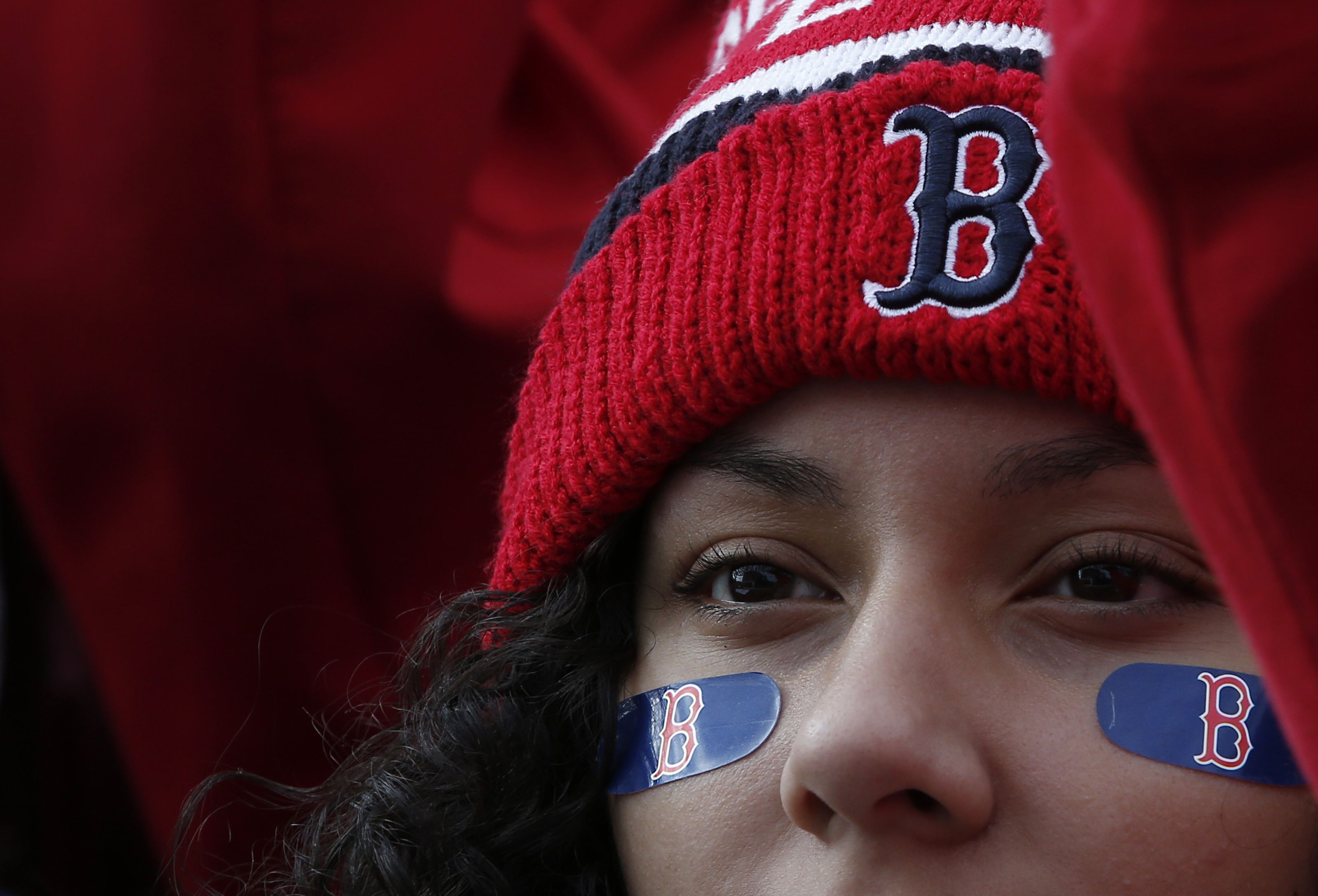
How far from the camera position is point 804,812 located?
3.14 feet

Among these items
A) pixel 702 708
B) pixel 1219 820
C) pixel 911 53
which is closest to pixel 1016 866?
pixel 1219 820

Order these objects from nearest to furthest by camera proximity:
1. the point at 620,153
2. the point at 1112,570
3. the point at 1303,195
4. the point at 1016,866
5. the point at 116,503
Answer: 1. the point at 1303,195
2. the point at 1016,866
3. the point at 1112,570
4. the point at 116,503
5. the point at 620,153

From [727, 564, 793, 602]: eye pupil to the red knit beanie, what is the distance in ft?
0.39

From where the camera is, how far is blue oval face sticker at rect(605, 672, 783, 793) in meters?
1.07

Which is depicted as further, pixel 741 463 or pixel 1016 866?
pixel 741 463

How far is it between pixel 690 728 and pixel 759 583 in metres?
0.14

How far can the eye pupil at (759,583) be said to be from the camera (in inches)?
45.0

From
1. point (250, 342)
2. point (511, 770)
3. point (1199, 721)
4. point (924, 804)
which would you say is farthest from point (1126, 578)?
point (250, 342)

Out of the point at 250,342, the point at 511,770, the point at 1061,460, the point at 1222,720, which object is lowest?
the point at 511,770

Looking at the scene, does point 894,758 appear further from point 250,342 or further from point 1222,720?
point 250,342

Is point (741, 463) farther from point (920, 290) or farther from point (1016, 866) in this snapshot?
point (1016, 866)

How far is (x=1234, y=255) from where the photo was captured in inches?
24.3

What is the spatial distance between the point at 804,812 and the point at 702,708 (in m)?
0.18

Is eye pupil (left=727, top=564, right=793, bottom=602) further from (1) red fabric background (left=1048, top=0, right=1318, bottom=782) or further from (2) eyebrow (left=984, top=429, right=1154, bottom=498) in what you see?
(1) red fabric background (left=1048, top=0, right=1318, bottom=782)
